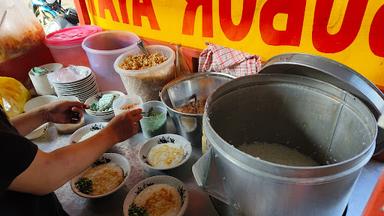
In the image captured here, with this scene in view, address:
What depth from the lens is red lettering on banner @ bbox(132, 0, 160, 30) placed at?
158 cm

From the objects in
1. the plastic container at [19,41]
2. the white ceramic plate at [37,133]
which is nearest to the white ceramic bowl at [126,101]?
the white ceramic plate at [37,133]

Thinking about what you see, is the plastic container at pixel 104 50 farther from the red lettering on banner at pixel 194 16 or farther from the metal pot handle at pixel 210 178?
the metal pot handle at pixel 210 178

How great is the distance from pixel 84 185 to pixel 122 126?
10.9 inches

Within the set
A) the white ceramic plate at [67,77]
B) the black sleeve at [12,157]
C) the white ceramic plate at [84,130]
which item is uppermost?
the black sleeve at [12,157]

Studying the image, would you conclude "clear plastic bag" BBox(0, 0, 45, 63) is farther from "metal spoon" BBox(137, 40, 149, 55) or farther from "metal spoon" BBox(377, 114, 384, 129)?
"metal spoon" BBox(377, 114, 384, 129)

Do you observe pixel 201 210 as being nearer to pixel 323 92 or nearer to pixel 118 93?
pixel 323 92

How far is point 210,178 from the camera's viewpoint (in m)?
0.76

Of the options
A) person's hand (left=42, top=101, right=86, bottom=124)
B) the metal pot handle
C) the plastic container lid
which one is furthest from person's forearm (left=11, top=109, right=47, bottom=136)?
the metal pot handle

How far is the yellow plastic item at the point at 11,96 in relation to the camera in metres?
1.48

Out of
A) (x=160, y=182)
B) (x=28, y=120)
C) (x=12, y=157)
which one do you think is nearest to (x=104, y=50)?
(x=28, y=120)

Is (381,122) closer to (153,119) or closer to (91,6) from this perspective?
(153,119)

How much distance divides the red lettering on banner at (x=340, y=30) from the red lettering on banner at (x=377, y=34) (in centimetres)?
5

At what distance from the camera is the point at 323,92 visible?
2.86 ft

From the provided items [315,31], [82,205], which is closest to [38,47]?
[82,205]
